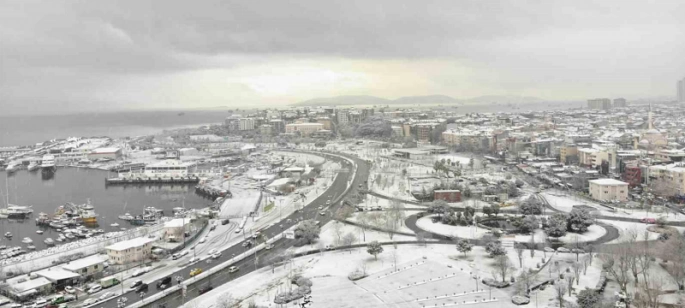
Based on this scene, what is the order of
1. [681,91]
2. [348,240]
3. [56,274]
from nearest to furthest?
1. [56,274]
2. [348,240]
3. [681,91]

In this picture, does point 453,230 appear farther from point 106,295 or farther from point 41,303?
point 41,303

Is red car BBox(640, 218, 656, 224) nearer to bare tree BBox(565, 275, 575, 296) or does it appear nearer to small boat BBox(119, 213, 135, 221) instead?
bare tree BBox(565, 275, 575, 296)

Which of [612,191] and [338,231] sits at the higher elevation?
[612,191]

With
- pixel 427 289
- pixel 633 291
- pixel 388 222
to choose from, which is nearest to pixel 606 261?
pixel 633 291

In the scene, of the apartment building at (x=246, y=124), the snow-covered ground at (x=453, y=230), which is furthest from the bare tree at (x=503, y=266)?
the apartment building at (x=246, y=124)

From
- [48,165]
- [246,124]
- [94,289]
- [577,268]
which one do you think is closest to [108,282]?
[94,289]

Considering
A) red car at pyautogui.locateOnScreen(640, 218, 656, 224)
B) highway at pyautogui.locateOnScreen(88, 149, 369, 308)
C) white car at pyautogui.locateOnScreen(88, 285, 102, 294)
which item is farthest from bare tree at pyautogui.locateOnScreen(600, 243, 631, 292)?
white car at pyautogui.locateOnScreen(88, 285, 102, 294)
